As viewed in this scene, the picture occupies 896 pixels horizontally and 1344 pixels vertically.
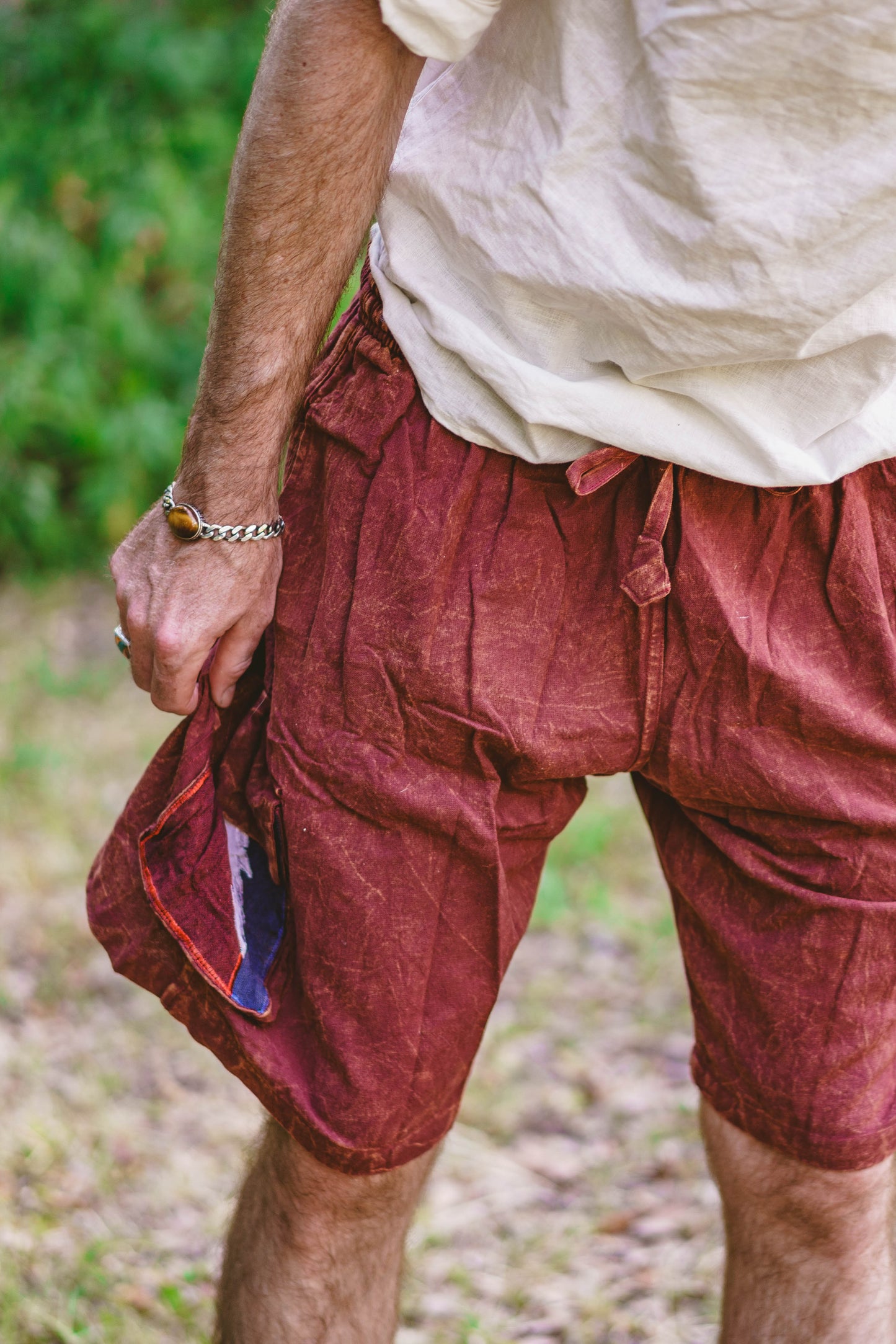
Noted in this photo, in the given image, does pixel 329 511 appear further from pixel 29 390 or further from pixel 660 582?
pixel 29 390

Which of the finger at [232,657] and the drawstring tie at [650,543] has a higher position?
the drawstring tie at [650,543]

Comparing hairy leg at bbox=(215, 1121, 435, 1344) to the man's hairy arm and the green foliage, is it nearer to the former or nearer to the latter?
the man's hairy arm

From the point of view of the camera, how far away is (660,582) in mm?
1212

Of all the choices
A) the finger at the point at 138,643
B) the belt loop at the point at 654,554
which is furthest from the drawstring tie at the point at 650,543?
the finger at the point at 138,643

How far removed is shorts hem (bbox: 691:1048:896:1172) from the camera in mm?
1320

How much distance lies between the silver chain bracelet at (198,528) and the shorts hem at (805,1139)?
0.76m

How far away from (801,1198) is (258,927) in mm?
633

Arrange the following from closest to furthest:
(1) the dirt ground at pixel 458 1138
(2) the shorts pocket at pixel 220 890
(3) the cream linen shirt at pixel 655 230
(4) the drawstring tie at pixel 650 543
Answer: (3) the cream linen shirt at pixel 655 230 → (4) the drawstring tie at pixel 650 543 → (2) the shorts pocket at pixel 220 890 → (1) the dirt ground at pixel 458 1138

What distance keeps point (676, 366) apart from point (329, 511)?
14.1 inches

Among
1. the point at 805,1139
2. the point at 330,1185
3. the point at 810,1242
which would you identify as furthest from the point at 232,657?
the point at 810,1242

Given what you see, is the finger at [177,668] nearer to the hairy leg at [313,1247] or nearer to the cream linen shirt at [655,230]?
the cream linen shirt at [655,230]

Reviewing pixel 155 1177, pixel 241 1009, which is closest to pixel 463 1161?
pixel 155 1177

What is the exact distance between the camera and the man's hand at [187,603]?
127 cm

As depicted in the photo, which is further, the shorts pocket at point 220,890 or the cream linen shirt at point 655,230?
the shorts pocket at point 220,890
